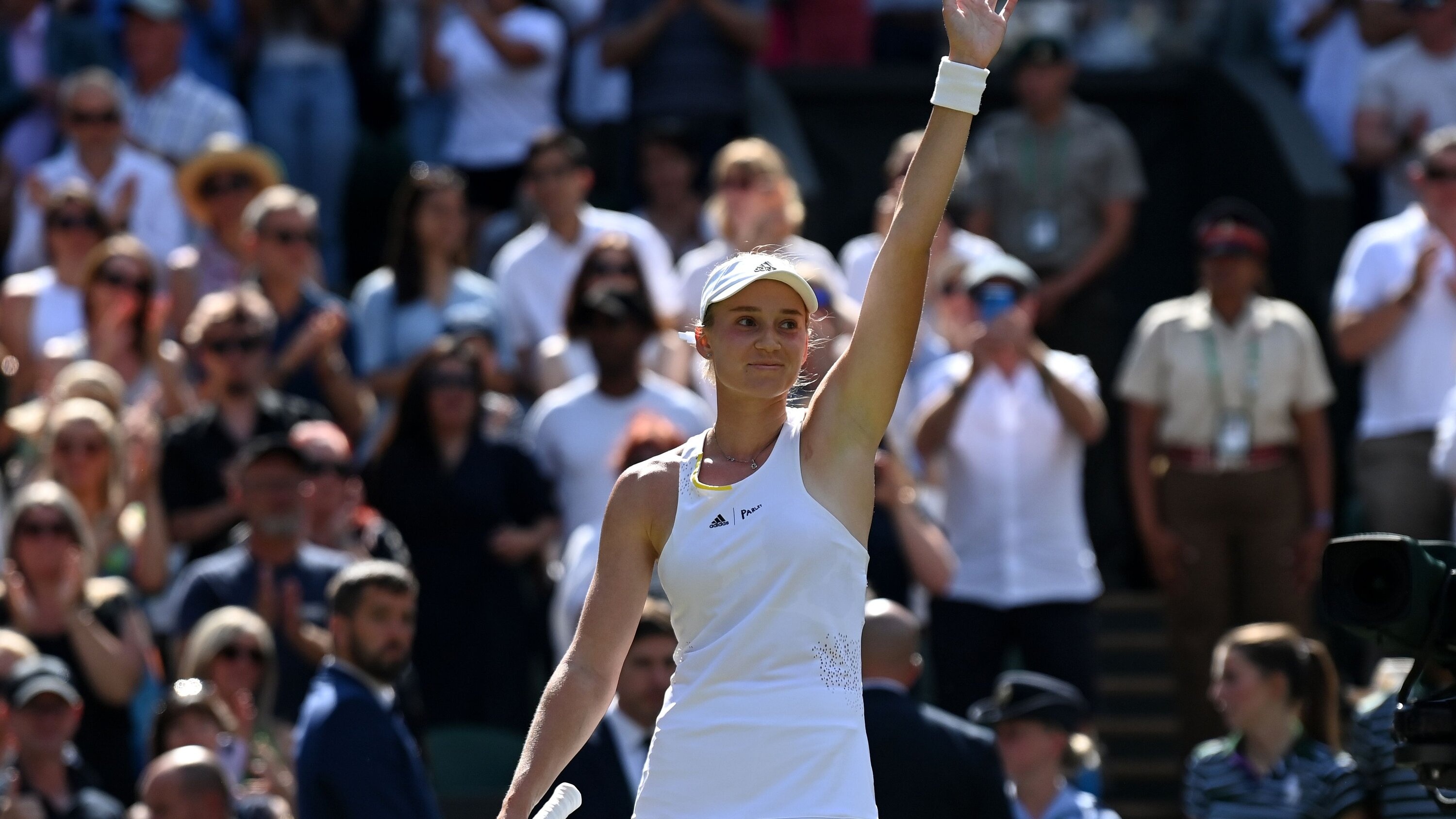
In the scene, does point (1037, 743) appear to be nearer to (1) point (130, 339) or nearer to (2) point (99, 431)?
(2) point (99, 431)

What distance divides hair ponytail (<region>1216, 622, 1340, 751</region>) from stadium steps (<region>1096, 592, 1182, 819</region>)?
2.21 metres

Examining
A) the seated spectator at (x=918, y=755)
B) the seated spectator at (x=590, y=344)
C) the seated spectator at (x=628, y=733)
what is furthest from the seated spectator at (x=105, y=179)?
the seated spectator at (x=918, y=755)

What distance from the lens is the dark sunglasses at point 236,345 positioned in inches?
347

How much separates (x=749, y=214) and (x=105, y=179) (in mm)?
3161

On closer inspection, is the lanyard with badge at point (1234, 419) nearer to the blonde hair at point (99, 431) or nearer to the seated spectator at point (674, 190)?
the seated spectator at point (674, 190)

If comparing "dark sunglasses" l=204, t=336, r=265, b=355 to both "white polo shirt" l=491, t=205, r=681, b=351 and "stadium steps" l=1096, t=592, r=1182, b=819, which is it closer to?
"white polo shirt" l=491, t=205, r=681, b=351

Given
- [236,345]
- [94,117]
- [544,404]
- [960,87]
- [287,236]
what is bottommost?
[544,404]

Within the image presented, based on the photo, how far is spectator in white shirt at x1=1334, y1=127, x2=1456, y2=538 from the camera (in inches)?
370

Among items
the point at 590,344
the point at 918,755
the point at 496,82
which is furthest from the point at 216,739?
the point at 496,82

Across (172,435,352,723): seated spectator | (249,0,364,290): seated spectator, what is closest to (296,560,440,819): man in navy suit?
(172,435,352,723): seated spectator

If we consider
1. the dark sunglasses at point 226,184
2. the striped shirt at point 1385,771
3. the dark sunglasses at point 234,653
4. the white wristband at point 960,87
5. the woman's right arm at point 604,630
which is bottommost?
the dark sunglasses at point 234,653

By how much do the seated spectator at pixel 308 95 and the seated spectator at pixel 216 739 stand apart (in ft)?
15.3

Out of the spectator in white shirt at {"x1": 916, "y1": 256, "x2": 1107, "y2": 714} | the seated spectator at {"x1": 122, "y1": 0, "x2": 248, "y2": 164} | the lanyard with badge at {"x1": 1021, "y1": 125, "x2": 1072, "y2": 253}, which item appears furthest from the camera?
the seated spectator at {"x1": 122, "y1": 0, "x2": 248, "y2": 164}

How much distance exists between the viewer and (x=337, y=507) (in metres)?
8.34
